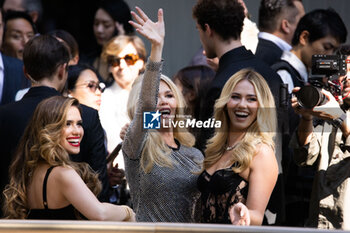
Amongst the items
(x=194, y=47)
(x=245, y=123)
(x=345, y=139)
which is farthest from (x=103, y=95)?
(x=345, y=139)

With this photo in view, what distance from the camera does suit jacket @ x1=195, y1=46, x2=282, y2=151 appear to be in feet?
15.0

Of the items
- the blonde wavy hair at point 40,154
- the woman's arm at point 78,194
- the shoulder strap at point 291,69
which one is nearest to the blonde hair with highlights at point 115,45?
the blonde wavy hair at point 40,154

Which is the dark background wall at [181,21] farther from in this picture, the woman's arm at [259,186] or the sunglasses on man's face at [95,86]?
the woman's arm at [259,186]

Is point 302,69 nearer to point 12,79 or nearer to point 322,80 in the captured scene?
point 322,80

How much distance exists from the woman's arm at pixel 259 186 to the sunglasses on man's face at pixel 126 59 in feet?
3.74

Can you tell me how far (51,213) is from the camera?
14.2 ft

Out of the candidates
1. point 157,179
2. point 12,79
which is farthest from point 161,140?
point 12,79

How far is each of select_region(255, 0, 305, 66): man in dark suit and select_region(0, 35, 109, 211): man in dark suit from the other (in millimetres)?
1045

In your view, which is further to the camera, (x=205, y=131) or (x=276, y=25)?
(x=276, y=25)

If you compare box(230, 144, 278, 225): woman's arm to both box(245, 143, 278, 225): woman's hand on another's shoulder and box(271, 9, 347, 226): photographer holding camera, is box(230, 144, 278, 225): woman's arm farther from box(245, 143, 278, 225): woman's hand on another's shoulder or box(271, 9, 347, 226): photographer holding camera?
box(271, 9, 347, 226): photographer holding camera

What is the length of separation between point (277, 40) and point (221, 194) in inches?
43.9

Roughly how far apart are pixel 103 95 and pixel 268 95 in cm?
111

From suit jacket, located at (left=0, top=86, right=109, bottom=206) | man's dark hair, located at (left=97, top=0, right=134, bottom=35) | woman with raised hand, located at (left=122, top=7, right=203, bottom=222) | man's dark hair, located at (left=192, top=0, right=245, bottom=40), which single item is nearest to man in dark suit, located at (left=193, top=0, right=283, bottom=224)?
man's dark hair, located at (left=192, top=0, right=245, bottom=40)

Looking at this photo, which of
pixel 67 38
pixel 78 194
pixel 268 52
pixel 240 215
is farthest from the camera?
pixel 67 38
